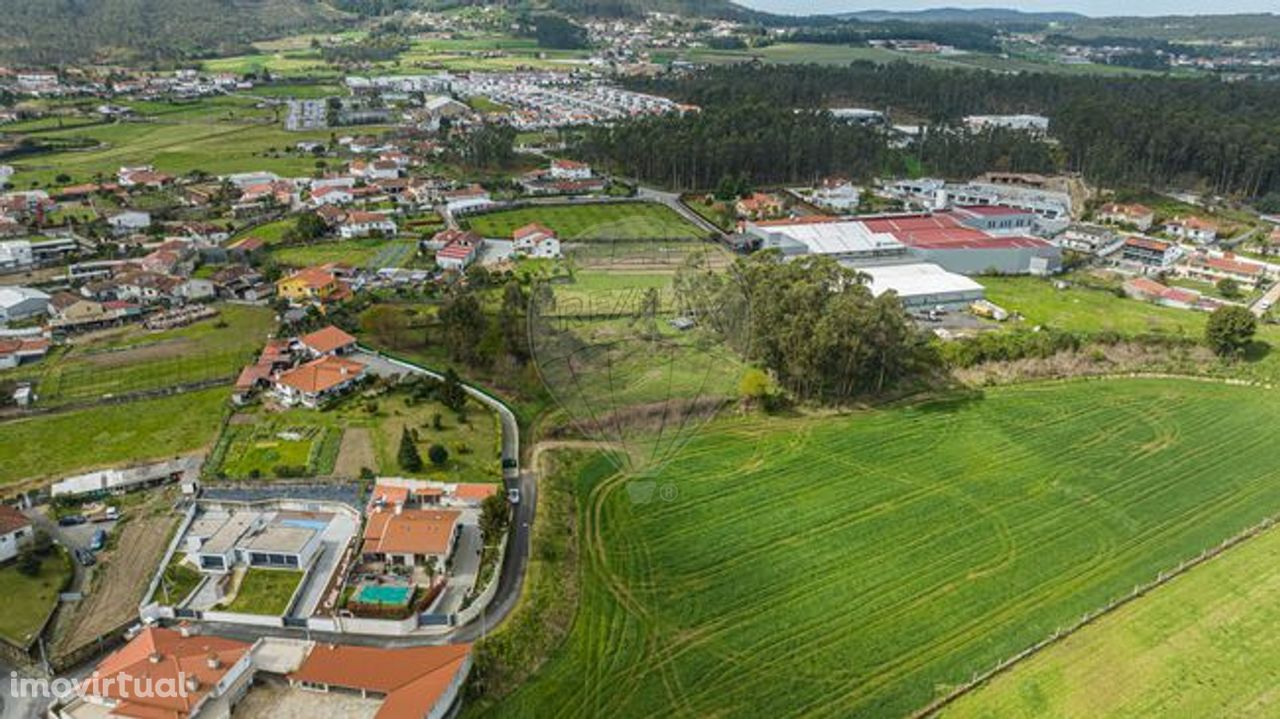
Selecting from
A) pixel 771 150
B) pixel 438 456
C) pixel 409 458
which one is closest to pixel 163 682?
pixel 409 458

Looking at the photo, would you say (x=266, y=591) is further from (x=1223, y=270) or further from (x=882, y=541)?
(x=1223, y=270)

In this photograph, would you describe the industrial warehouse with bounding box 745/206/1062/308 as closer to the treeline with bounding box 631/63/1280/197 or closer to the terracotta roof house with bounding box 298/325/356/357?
the treeline with bounding box 631/63/1280/197

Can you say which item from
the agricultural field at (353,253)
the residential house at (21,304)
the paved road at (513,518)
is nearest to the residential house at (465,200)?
the agricultural field at (353,253)

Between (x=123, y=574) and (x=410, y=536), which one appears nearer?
(x=123, y=574)

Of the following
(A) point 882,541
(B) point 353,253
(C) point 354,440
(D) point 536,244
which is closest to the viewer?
(A) point 882,541

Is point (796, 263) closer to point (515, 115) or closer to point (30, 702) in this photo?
point (30, 702)

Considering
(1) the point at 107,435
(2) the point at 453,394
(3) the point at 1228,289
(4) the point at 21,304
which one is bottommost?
(1) the point at 107,435

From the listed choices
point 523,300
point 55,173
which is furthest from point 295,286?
point 55,173

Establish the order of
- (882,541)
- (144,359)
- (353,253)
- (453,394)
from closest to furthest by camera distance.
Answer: (882,541)
(453,394)
(144,359)
(353,253)

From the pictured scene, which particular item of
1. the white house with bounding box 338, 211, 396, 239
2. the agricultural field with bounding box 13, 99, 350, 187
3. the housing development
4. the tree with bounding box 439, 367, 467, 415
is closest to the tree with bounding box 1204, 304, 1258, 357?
the housing development
